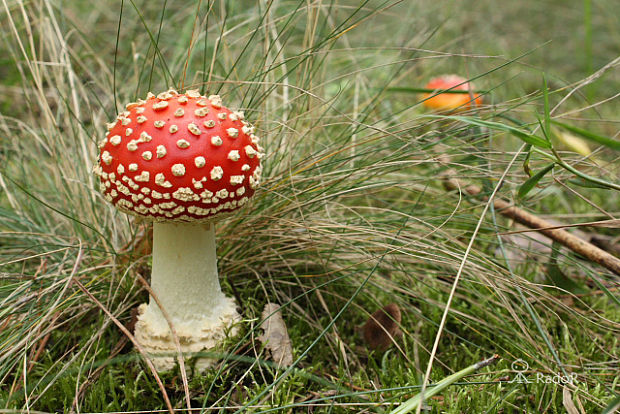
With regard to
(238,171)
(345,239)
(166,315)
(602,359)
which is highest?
(238,171)

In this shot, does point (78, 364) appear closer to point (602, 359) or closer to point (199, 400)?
point (199, 400)

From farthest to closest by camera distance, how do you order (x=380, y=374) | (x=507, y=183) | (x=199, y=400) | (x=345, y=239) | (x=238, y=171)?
Answer: 1. (x=507, y=183)
2. (x=345, y=239)
3. (x=380, y=374)
4. (x=199, y=400)
5. (x=238, y=171)

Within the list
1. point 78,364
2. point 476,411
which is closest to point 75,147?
point 78,364

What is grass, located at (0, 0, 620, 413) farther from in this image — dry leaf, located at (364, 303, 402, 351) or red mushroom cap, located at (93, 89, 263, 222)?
red mushroom cap, located at (93, 89, 263, 222)

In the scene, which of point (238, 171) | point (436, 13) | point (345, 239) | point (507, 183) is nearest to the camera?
point (238, 171)

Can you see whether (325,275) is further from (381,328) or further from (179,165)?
(179,165)

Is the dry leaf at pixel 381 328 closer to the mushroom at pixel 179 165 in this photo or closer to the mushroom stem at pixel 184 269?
the mushroom stem at pixel 184 269

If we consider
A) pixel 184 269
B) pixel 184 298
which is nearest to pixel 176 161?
pixel 184 269
